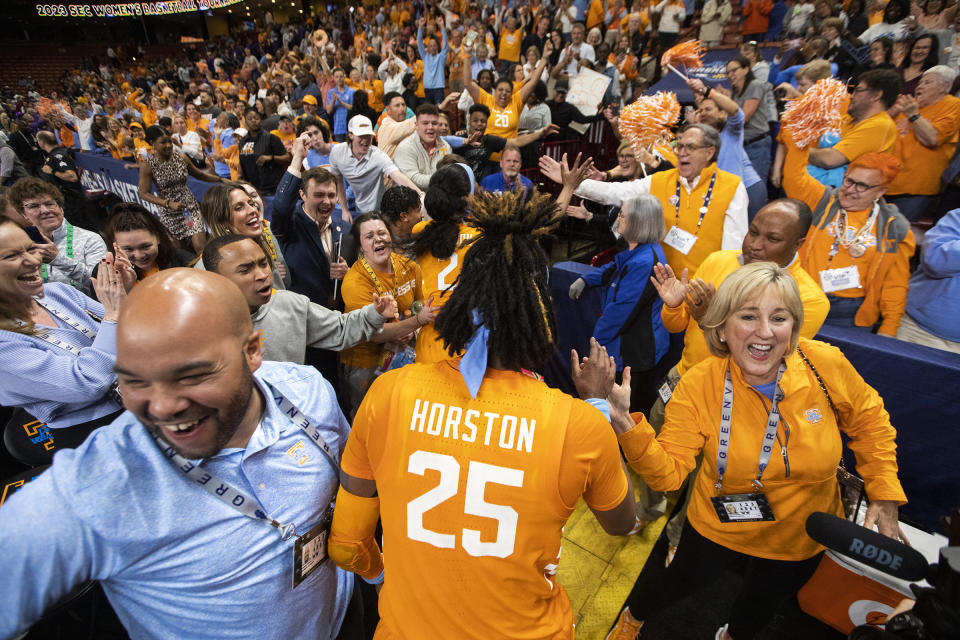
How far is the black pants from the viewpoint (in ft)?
6.34

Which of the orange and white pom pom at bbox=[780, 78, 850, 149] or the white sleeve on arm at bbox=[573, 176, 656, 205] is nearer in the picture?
the orange and white pom pom at bbox=[780, 78, 850, 149]

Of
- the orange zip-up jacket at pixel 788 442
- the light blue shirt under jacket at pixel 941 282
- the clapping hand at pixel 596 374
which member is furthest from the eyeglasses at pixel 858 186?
the clapping hand at pixel 596 374

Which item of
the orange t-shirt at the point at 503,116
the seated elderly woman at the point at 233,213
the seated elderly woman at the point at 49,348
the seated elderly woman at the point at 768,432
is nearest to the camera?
the seated elderly woman at the point at 768,432

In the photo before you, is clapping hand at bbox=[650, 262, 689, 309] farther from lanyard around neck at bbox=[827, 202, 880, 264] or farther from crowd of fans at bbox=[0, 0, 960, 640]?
lanyard around neck at bbox=[827, 202, 880, 264]

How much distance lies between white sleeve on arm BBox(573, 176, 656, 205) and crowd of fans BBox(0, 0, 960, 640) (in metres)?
0.02

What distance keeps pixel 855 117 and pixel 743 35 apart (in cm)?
645

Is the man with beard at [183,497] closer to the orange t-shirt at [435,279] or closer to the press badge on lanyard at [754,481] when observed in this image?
the orange t-shirt at [435,279]

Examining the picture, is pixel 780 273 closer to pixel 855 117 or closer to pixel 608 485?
pixel 608 485

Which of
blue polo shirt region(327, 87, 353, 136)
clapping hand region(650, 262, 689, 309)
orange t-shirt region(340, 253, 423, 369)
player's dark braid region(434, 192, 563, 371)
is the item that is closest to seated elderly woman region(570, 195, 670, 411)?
clapping hand region(650, 262, 689, 309)

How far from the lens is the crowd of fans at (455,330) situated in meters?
1.15

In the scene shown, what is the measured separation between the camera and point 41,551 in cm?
98

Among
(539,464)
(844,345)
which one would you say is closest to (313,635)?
(539,464)

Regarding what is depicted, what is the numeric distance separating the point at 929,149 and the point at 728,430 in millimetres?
4265

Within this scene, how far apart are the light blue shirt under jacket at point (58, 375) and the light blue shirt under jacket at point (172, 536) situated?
3.23 ft
